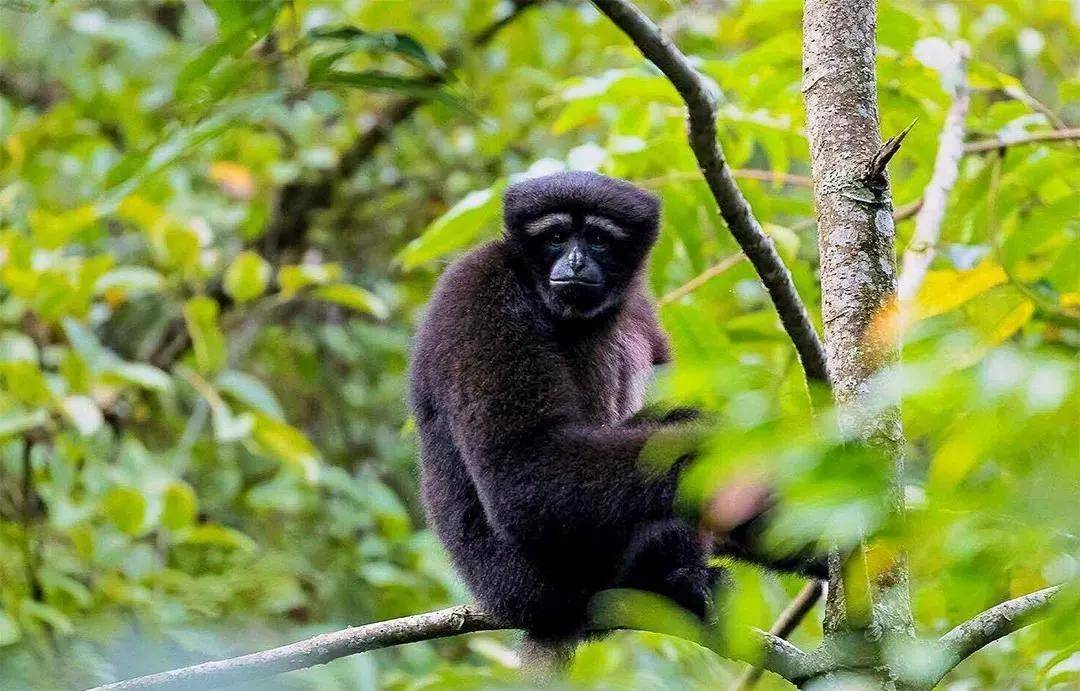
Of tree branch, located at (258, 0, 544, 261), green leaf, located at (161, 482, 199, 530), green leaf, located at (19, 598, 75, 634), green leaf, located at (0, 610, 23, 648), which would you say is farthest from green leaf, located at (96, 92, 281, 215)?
tree branch, located at (258, 0, 544, 261)

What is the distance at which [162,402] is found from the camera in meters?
7.00

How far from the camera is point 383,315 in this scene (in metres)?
6.28

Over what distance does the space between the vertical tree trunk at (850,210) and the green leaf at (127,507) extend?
3670mm

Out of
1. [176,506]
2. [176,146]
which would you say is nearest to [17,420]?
[176,506]

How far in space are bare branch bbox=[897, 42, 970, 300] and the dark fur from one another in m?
0.86

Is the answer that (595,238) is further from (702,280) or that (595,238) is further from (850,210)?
(850,210)

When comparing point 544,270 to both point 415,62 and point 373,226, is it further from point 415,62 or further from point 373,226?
point 373,226

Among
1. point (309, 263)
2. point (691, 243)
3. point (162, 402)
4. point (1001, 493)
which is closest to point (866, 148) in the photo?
point (1001, 493)

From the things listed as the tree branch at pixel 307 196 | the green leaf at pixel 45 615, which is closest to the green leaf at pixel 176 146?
the green leaf at pixel 45 615

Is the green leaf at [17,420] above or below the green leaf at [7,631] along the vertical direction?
above

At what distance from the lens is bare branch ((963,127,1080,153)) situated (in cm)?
388

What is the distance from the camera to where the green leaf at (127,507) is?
523 cm

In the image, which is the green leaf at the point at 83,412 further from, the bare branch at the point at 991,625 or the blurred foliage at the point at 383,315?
the bare branch at the point at 991,625

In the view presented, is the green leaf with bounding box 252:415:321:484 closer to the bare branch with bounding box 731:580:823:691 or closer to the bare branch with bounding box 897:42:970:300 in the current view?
the bare branch with bounding box 731:580:823:691
